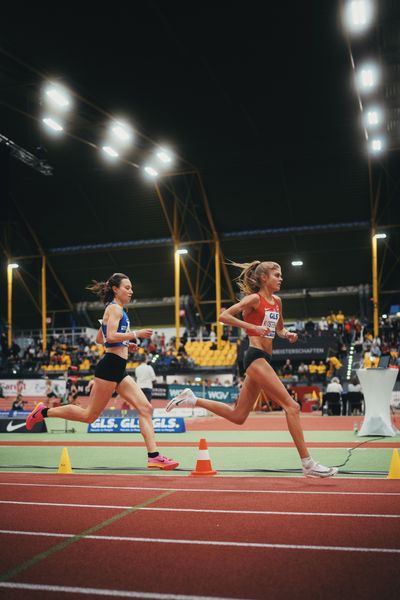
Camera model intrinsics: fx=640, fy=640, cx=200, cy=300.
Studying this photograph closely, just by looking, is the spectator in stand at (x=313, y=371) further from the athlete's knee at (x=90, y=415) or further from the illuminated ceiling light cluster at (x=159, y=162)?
the athlete's knee at (x=90, y=415)

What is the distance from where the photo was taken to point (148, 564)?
3.69 metres

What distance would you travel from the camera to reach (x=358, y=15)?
19641 millimetres

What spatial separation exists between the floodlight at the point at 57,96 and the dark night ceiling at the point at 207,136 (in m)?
0.52

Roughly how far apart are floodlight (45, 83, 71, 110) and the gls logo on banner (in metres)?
12.6

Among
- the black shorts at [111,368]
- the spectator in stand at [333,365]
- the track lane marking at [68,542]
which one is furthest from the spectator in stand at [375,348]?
the track lane marking at [68,542]

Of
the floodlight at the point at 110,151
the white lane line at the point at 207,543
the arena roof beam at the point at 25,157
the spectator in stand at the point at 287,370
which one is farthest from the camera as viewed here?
the spectator in stand at the point at 287,370

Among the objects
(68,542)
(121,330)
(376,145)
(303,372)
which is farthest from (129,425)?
(376,145)

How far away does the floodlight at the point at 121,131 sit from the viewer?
27.1 meters

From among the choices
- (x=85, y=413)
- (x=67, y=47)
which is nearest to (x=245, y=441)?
(x=85, y=413)

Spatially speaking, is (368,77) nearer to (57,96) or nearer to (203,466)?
(57,96)

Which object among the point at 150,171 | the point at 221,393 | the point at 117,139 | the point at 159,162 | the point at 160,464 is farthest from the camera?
the point at 150,171

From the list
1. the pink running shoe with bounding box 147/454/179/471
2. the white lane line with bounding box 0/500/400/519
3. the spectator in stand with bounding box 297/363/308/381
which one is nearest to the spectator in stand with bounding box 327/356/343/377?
the spectator in stand with bounding box 297/363/308/381

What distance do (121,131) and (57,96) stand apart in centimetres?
455

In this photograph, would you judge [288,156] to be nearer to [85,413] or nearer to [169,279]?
[169,279]
